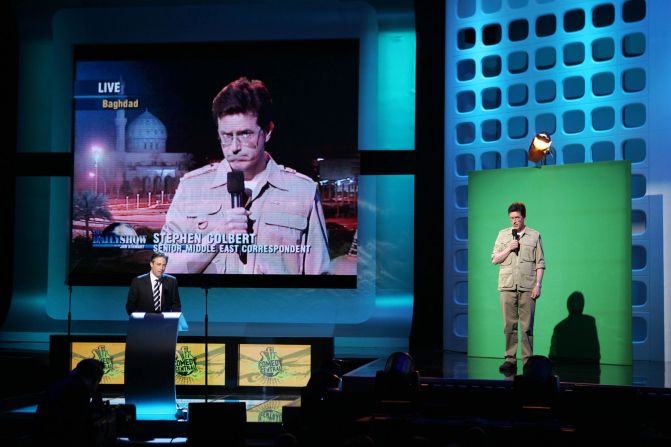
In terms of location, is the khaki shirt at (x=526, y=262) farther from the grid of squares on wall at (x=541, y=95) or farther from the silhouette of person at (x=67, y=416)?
the silhouette of person at (x=67, y=416)

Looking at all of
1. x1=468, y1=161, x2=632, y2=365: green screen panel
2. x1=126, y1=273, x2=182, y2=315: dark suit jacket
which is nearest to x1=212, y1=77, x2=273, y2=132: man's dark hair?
x1=468, y1=161, x2=632, y2=365: green screen panel

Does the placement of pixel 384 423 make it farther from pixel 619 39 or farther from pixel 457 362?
pixel 619 39

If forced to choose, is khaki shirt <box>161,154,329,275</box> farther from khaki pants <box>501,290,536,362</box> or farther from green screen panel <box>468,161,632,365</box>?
khaki pants <box>501,290,536,362</box>

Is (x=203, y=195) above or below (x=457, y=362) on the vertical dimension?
above

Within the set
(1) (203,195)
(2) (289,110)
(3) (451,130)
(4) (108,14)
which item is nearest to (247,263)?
(1) (203,195)

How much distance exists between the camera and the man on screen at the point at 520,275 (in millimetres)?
8125

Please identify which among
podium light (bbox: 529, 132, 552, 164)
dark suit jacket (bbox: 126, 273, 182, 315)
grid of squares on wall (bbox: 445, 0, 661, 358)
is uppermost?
grid of squares on wall (bbox: 445, 0, 661, 358)

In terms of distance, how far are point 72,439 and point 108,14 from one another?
26.2 feet

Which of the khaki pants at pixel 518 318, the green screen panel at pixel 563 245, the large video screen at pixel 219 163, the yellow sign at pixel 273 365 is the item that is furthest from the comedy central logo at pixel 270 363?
the khaki pants at pixel 518 318

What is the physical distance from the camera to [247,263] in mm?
11391

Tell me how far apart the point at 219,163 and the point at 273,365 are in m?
3.06

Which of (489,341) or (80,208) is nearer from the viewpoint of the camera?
(489,341)

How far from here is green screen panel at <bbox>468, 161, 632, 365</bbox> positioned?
28.6 feet

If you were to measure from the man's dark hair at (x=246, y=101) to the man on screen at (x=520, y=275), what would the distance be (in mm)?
4369
